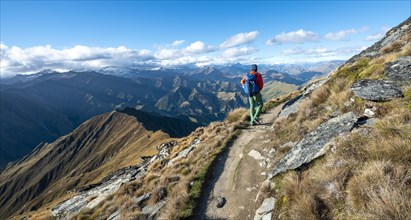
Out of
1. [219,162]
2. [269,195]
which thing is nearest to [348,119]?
[269,195]

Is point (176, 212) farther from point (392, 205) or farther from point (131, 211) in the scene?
point (392, 205)

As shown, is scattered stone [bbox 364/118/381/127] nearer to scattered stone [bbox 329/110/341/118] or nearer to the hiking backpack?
scattered stone [bbox 329/110/341/118]

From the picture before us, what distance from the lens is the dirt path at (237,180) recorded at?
1039 centimetres

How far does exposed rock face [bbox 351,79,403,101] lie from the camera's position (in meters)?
10.9

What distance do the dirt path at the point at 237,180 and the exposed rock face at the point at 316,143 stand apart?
150 cm

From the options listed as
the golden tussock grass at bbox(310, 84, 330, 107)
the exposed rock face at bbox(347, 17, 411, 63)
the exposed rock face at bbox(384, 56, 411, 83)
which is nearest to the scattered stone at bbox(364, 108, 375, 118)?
the exposed rock face at bbox(384, 56, 411, 83)

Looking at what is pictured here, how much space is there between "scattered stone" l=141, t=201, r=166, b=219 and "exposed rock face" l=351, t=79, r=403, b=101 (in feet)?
35.0

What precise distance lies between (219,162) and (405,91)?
9.69m

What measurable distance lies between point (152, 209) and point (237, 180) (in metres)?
4.39

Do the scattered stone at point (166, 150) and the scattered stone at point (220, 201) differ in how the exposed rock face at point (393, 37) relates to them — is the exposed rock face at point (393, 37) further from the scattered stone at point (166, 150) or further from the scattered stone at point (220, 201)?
the scattered stone at point (166, 150)

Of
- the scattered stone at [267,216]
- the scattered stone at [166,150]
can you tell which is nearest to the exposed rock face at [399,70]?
the scattered stone at [267,216]

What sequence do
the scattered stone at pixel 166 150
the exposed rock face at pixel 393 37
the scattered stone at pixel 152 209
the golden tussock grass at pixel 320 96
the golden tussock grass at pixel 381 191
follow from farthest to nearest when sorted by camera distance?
the scattered stone at pixel 166 150 → the exposed rock face at pixel 393 37 → the golden tussock grass at pixel 320 96 → the scattered stone at pixel 152 209 → the golden tussock grass at pixel 381 191

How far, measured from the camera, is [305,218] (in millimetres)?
6793

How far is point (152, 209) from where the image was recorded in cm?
1262
